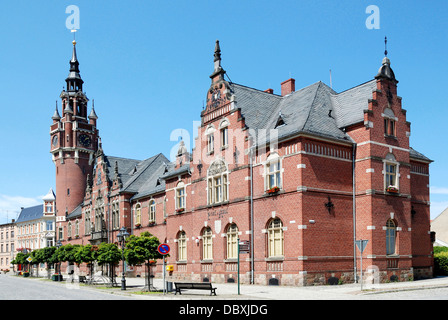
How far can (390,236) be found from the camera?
32.4 m

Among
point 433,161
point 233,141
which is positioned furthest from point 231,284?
point 433,161

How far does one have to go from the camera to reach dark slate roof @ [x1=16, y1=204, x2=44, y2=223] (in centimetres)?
10347

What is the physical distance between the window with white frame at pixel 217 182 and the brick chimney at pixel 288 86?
9.17 m

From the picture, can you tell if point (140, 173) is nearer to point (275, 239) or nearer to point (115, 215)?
point (115, 215)

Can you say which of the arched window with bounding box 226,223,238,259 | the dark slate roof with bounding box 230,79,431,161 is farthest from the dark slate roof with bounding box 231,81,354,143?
the arched window with bounding box 226,223,238,259

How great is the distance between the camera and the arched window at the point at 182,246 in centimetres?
4219

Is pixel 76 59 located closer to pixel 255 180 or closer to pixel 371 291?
pixel 255 180

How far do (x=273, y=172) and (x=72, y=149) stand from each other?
155ft

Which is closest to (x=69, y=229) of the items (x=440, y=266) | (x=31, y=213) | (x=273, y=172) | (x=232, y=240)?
(x=31, y=213)

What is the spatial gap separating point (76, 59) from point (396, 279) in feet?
204

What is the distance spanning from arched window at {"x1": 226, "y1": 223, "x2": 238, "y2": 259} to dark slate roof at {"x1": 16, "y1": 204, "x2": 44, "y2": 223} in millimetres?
71959

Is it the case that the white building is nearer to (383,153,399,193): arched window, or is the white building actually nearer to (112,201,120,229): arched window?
(112,201,120,229): arched window

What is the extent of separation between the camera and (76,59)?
79.2 meters

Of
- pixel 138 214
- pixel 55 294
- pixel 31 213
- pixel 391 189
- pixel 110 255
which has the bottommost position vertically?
pixel 55 294
